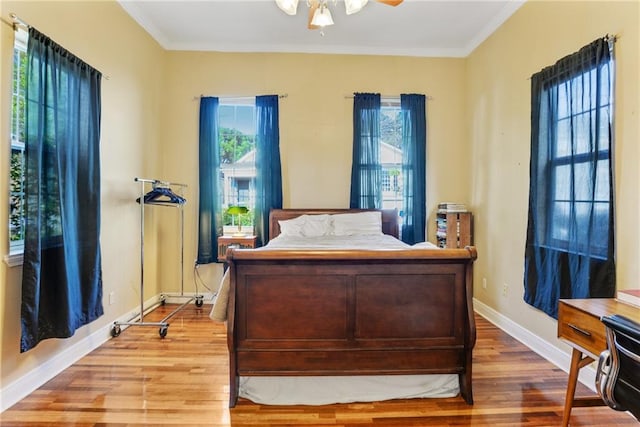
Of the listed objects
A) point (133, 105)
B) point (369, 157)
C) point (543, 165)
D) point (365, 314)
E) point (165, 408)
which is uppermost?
point (133, 105)

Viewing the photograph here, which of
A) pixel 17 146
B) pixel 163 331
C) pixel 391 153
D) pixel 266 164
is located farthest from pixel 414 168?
pixel 17 146

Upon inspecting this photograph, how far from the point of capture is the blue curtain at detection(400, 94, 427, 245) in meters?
4.20

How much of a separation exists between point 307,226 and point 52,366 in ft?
8.04

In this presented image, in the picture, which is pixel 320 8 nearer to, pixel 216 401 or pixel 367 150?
pixel 367 150

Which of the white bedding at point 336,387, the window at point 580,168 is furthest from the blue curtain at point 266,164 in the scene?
the window at point 580,168

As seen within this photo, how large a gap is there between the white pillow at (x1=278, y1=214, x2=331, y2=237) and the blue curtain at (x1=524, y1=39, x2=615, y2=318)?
1.97 m

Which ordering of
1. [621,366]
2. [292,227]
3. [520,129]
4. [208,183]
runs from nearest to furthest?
[621,366] < [520,129] < [292,227] < [208,183]

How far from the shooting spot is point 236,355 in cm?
203

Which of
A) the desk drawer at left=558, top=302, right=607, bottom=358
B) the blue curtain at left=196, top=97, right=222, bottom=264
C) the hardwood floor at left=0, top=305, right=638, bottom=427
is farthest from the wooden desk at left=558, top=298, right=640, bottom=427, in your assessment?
the blue curtain at left=196, top=97, right=222, bottom=264

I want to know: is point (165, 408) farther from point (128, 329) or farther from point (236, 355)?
point (128, 329)

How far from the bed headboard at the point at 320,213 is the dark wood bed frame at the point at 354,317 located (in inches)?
79.1

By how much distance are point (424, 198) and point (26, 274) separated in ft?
12.4

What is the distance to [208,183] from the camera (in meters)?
4.10

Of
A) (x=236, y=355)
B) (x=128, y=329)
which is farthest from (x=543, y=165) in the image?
(x=128, y=329)
